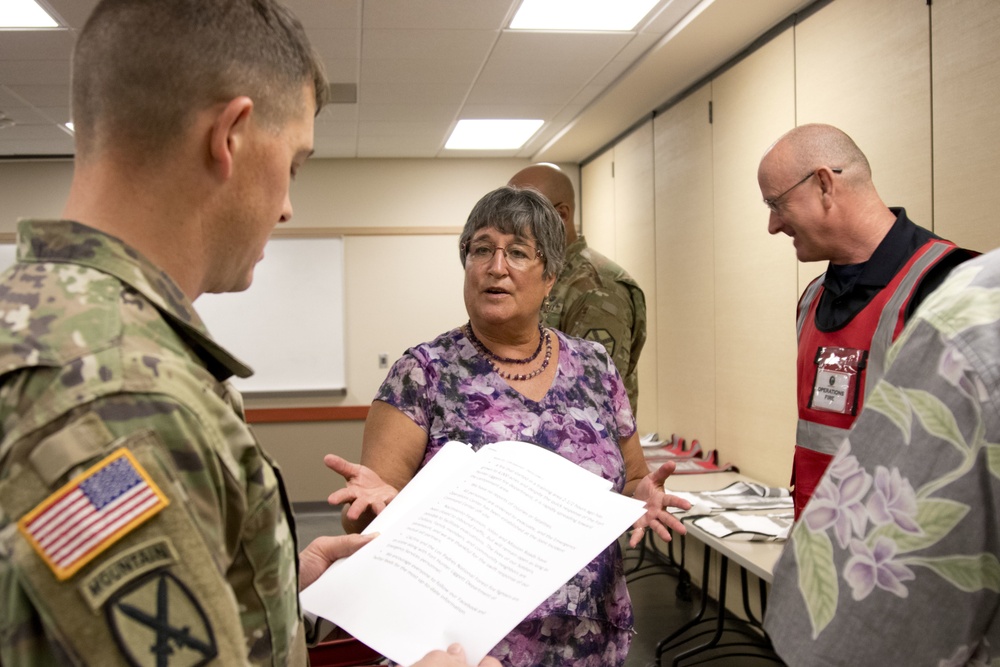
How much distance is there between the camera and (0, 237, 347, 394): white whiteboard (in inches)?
268

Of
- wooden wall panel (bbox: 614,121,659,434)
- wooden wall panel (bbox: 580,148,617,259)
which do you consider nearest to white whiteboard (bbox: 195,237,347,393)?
wooden wall panel (bbox: 580,148,617,259)

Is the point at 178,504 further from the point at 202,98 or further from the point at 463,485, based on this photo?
the point at 463,485

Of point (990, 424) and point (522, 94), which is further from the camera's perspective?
point (522, 94)

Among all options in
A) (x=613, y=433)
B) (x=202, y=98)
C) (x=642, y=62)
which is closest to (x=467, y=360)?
(x=613, y=433)

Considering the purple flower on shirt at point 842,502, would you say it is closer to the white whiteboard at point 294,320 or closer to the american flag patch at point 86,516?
the american flag patch at point 86,516

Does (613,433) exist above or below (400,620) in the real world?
above

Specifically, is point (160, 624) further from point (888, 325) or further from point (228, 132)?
point (888, 325)

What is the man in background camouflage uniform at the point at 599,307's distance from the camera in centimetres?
272

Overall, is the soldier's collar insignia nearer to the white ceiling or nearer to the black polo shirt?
the black polo shirt

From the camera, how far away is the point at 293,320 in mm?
6844

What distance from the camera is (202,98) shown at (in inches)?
26.5

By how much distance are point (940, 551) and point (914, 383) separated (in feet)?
0.43

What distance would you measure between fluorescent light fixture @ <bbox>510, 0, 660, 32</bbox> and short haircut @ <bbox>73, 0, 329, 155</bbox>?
9.92 feet

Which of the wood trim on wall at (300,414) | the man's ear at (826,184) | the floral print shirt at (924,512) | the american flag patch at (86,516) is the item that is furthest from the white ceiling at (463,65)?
the american flag patch at (86,516)
